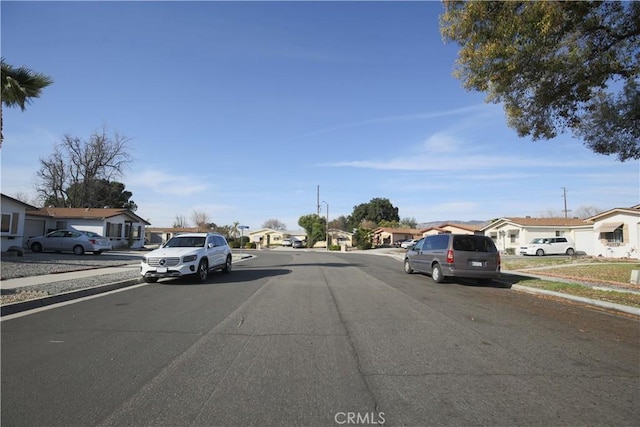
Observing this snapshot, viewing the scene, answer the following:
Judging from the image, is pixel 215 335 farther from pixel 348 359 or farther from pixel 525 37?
pixel 525 37

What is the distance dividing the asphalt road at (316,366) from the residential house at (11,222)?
1975cm

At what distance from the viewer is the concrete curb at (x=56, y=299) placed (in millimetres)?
8242

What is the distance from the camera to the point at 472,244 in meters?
14.3

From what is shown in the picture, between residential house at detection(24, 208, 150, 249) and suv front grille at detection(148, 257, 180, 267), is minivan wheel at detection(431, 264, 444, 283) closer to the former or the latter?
suv front grille at detection(148, 257, 180, 267)

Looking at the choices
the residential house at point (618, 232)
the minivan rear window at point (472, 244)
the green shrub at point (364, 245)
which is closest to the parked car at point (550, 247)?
the residential house at point (618, 232)

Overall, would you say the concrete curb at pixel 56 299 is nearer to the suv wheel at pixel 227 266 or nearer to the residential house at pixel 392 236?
the suv wheel at pixel 227 266

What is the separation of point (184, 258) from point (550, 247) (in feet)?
120

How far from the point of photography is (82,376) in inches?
183

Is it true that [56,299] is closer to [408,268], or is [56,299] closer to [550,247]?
[408,268]

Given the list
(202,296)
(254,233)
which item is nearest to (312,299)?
(202,296)

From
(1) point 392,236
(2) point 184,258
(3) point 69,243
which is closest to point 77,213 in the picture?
(3) point 69,243

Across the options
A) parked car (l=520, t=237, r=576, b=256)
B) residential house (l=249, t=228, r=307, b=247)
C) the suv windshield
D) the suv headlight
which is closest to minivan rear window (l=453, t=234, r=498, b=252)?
the suv headlight

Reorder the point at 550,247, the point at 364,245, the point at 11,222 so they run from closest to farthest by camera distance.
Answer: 1. the point at 11,222
2. the point at 550,247
3. the point at 364,245

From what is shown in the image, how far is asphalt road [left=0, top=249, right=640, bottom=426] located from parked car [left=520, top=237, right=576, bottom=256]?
32654 mm
